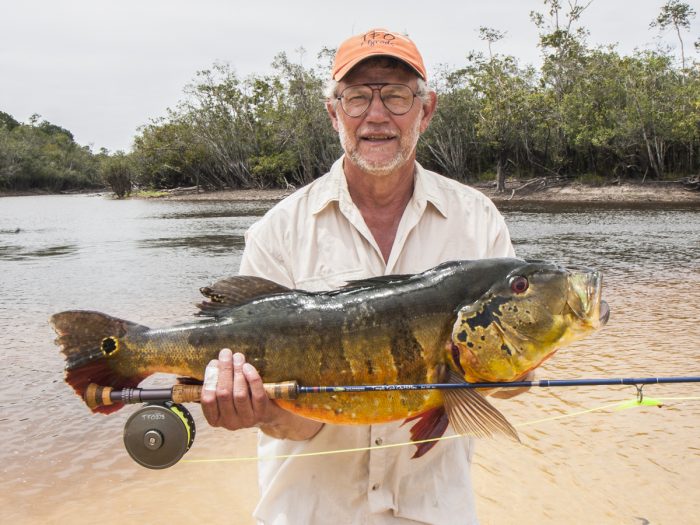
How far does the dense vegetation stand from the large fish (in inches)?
1455

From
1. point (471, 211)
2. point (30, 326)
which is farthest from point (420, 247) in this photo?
point (30, 326)

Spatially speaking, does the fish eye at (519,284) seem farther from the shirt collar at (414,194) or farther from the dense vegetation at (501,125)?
the dense vegetation at (501,125)

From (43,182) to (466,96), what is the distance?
75.1m

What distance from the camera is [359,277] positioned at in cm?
284

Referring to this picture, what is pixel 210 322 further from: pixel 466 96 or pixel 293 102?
pixel 293 102

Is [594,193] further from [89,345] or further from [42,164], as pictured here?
[42,164]

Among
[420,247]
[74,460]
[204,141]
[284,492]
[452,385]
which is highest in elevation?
[204,141]

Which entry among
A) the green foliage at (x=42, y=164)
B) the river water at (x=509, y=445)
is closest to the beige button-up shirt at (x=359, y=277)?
the river water at (x=509, y=445)

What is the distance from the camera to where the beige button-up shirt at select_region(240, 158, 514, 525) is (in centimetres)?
263

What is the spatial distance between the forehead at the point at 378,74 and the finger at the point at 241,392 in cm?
151

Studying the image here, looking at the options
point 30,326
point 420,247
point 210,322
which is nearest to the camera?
point 210,322

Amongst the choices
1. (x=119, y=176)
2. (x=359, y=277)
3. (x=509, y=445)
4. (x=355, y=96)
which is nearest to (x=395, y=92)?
(x=355, y=96)

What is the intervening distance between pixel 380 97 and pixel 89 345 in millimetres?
1743

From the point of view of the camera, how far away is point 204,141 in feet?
214
